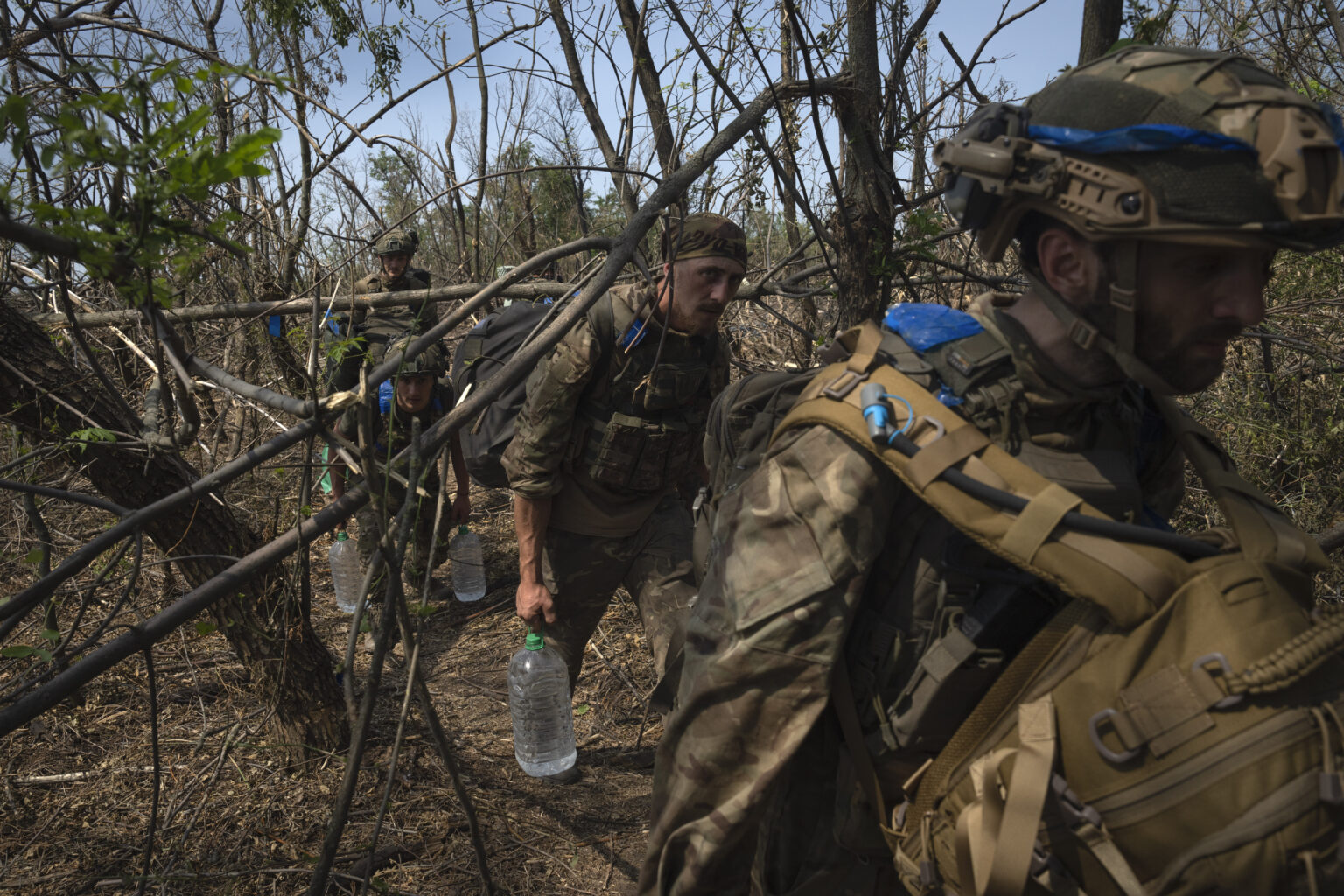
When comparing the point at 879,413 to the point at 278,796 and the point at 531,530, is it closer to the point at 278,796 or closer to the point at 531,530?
the point at 531,530

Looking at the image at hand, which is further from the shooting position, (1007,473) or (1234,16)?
(1234,16)

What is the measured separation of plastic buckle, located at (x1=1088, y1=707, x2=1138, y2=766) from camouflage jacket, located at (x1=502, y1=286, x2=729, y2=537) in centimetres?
227

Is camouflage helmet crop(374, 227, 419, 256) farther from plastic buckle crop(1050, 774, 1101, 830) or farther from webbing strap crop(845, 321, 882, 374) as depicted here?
plastic buckle crop(1050, 774, 1101, 830)

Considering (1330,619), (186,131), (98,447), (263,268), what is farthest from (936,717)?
(263,268)

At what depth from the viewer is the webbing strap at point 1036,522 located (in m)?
1.13

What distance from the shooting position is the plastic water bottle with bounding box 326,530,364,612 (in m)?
5.55

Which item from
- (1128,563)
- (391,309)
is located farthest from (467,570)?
(1128,563)

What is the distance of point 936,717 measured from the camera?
4.40 feet

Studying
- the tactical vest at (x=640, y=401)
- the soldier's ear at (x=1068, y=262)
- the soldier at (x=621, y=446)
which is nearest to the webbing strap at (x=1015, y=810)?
the soldier's ear at (x=1068, y=262)

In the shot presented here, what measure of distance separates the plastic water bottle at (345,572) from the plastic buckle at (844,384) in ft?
15.6

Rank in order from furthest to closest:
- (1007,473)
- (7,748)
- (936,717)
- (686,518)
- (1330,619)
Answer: (686,518) → (7,748) → (936,717) → (1007,473) → (1330,619)

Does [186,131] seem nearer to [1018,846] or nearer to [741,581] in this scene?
[741,581]

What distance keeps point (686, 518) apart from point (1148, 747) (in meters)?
2.80

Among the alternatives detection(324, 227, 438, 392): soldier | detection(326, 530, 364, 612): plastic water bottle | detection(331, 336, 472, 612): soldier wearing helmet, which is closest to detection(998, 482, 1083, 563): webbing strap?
detection(331, 336, 472, 612): soldier wearing helmet
